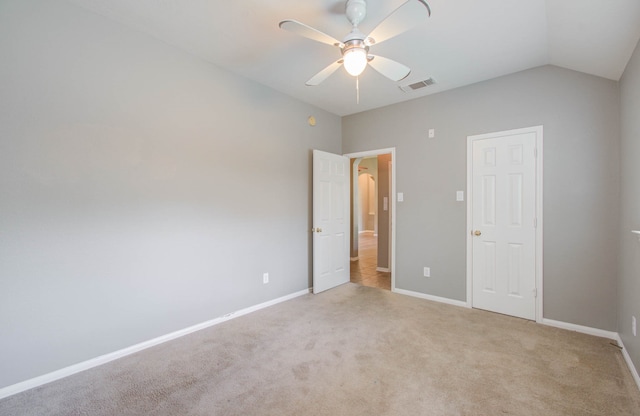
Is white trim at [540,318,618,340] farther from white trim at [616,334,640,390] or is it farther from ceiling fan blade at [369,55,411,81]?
ceiling fan blade at [369,55,411,81]

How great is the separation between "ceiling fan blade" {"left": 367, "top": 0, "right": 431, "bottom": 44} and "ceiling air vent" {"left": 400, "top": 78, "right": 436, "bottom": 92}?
1.67 metres

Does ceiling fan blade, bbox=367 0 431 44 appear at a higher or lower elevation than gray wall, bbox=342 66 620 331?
higher

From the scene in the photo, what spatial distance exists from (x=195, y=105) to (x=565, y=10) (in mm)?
3139

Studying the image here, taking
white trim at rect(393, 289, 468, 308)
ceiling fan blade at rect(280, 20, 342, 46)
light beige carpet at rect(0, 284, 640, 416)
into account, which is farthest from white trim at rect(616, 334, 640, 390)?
ceiling fan blade at rect(280, 20, 342, 46)

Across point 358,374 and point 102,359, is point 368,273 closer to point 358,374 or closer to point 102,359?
point 358,374

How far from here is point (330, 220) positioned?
4246 mm

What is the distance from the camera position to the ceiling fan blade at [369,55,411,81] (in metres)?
2.05

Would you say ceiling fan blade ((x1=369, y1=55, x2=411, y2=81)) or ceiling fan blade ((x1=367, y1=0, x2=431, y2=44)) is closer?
ceiling fan blade ((x1=367, y1=0, x2=431, y2=44))

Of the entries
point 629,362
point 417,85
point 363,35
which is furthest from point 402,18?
point 629,362

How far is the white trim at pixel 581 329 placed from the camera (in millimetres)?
2622

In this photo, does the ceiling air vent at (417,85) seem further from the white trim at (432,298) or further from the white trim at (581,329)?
the white trim at (581,329)

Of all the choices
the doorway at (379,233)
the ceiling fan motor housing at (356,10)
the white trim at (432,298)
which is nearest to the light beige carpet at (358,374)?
the white trim at (432,298)

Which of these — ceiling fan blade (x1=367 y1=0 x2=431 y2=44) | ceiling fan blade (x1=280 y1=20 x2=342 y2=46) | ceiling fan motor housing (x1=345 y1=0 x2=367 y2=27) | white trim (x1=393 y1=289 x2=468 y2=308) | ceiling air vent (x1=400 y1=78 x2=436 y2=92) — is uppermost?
ceiling air vent (x1=400 y1=78 x2=436 y2=92)

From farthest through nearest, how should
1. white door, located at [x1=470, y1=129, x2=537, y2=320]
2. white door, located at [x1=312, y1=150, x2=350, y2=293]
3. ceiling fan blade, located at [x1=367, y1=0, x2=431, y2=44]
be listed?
white door, located at [x1=312, y1=150, x2=350, y2=293] → white door, located at [x1=470, y1=129, x2=537, y2=320] → ceiling fan blade, located at [x1=367, y1=0, x2=431, y2=44]
